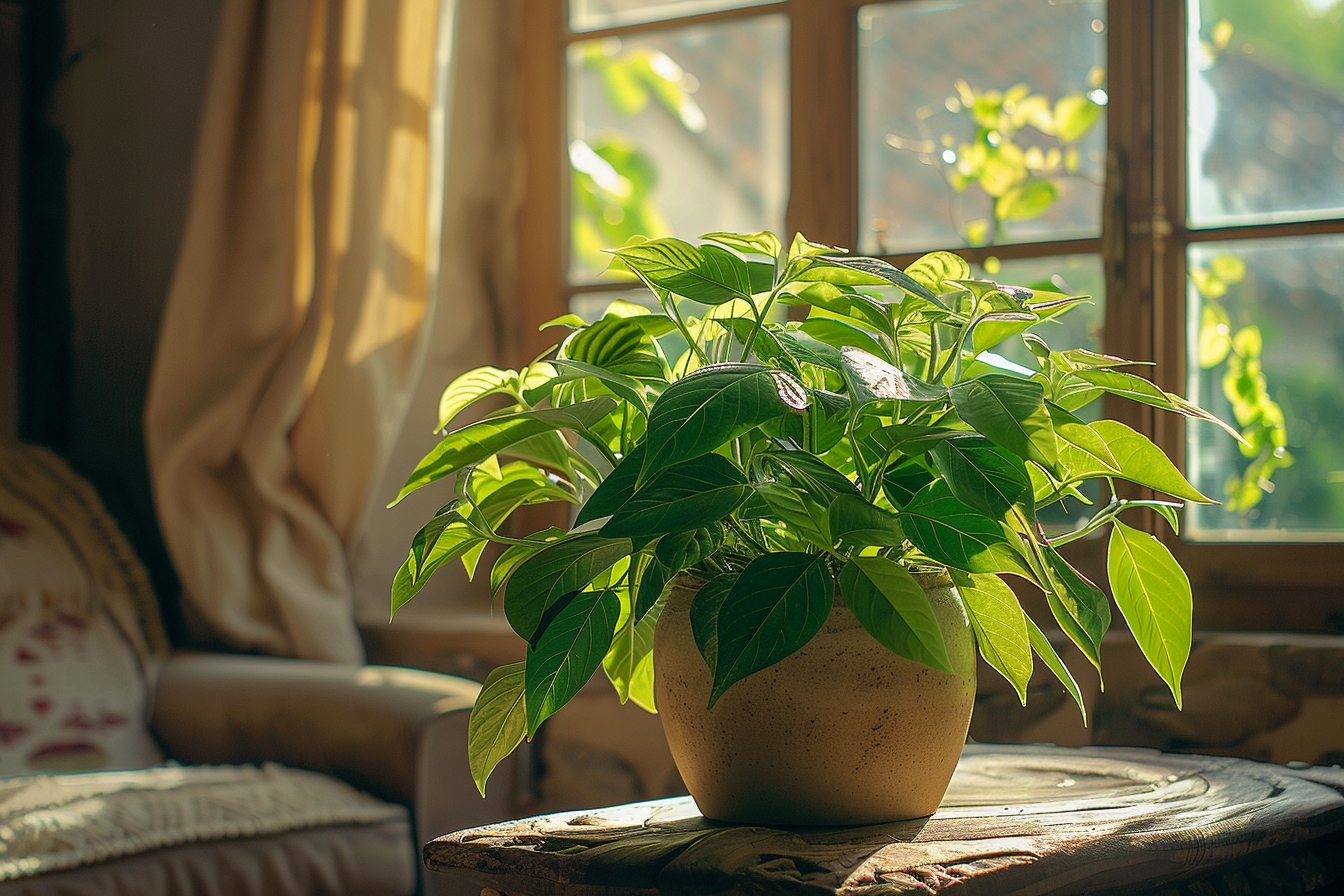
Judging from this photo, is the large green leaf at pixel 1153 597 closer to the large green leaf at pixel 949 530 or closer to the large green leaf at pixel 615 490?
the large green leaf at pixel 949 530

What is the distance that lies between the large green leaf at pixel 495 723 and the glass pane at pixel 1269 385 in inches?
46.4

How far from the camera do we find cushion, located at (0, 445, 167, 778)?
5.86 feet

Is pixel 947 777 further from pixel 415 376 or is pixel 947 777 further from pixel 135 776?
pixel 415 376

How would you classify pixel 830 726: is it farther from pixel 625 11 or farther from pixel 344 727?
pixel 625 11

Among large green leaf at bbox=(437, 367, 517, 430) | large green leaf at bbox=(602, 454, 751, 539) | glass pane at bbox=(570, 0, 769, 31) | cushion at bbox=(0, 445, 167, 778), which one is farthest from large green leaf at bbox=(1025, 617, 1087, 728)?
glass pane at bbox=(570, 0, 769, 31)

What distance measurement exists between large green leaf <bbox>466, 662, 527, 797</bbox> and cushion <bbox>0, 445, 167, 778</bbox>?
1237 millimetres

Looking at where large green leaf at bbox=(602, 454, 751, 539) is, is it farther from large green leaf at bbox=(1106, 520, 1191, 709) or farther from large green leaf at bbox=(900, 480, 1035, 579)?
large green leaf at bbox=(1106, 520, 1191, 709)

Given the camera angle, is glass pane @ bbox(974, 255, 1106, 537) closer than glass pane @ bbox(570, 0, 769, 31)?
Answer: Yes

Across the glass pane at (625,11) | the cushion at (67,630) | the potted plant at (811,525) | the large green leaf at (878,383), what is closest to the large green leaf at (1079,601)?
the potted plant at (811,525)

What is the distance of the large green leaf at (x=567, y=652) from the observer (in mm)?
708

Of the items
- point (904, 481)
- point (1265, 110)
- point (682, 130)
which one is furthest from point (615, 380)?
point (682, 130)

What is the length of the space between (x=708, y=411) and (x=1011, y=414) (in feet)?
0.51

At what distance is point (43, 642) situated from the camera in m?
1.86

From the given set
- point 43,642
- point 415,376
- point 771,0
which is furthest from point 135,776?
point 771,0
